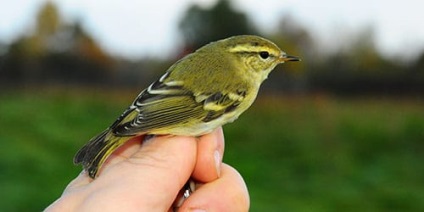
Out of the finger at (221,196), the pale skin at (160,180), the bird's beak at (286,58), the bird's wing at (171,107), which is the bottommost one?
the finger at (221,196)

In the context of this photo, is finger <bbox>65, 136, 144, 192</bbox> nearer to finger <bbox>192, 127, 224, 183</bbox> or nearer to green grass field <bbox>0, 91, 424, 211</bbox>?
finger <bbox>192, 127, 224, 183</bbox>

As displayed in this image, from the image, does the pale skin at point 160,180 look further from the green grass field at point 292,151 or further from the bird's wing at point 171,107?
the green grass field at point 292,151

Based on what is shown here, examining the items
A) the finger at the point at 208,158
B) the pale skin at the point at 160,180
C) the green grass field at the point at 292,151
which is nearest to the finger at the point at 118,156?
the pale skin at the point at 160,180

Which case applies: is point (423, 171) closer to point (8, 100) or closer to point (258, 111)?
point (258, 111)

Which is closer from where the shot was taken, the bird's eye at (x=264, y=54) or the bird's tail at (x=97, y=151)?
the bird's tail at (x=97, y=151)

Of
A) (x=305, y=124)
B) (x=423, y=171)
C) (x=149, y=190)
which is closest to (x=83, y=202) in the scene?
(x=149, y=190)

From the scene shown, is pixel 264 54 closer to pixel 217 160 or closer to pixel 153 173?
pixel 217 160
